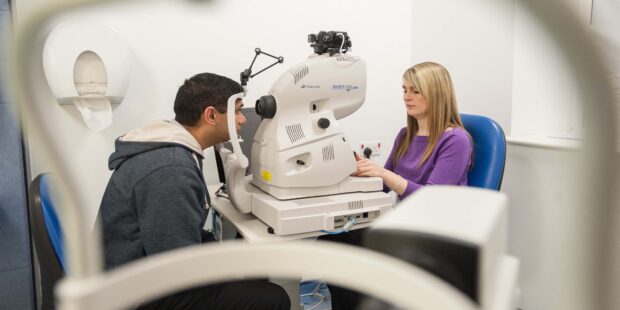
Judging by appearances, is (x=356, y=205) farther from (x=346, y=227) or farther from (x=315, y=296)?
(x=315, y=296)

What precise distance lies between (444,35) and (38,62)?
2567 millimetres

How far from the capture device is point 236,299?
1.40m

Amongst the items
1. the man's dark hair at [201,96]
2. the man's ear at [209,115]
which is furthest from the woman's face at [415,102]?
the man's ear at [209,115]

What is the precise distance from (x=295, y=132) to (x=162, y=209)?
0.52 meters

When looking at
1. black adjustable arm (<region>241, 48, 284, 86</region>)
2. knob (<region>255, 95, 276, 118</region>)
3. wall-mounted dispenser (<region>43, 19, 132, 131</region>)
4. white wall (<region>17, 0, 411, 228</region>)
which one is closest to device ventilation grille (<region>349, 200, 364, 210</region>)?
knob (<region>255, 95, 276, 118</region>)

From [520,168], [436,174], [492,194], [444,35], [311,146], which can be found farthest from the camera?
[444,35]

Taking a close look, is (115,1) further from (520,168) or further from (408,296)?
(520,168)

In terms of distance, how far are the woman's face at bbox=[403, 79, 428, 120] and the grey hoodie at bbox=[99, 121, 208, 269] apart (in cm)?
100

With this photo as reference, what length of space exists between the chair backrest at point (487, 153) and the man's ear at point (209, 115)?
1.09 metres

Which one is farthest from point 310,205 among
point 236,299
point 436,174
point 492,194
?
point 492,194

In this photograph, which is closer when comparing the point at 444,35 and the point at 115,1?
the point at 115,1

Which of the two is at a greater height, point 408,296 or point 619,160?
point 619,160

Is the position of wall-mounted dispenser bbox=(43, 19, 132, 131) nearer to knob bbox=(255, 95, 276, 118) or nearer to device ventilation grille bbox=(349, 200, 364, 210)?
knob bbox=(255, 95, 276, 118)

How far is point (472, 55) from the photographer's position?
7.84 ft
